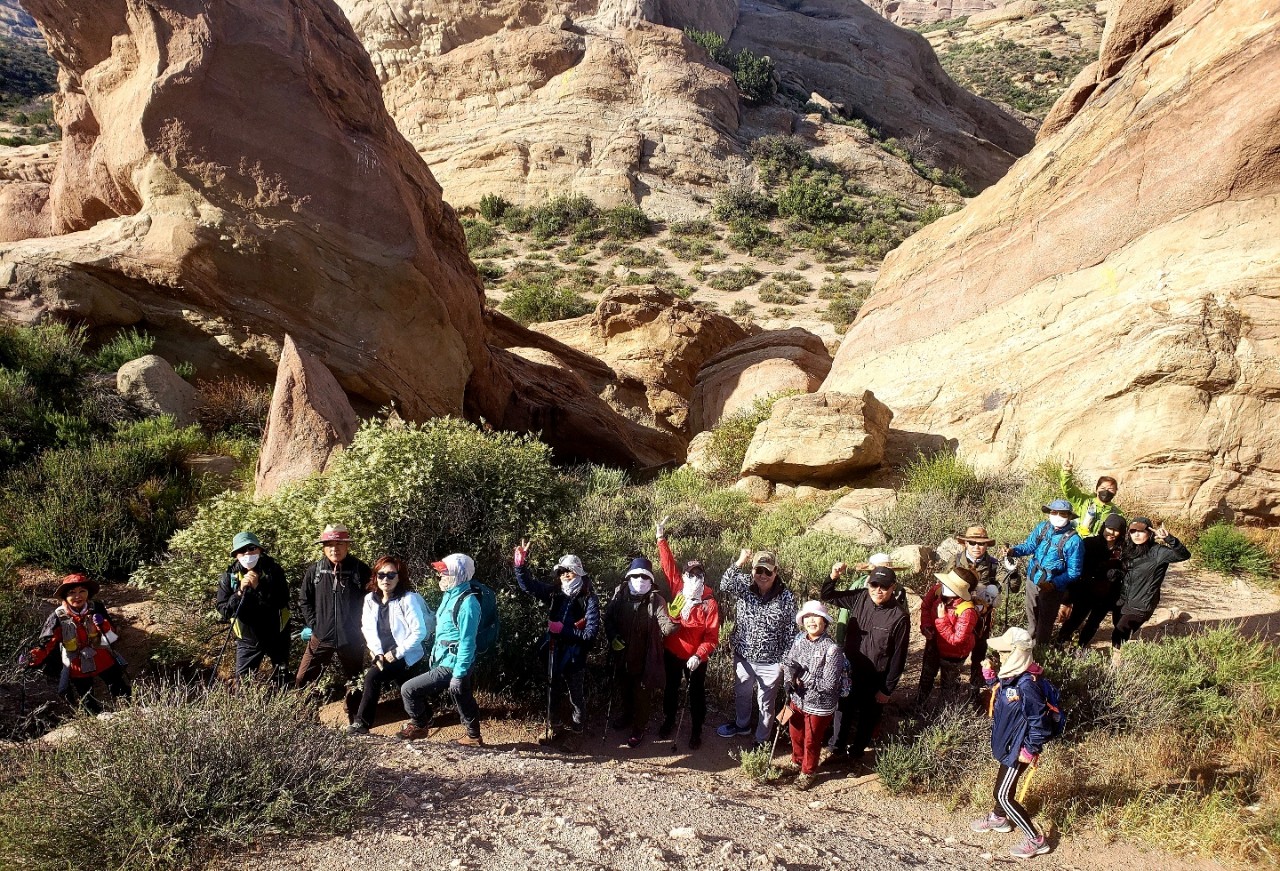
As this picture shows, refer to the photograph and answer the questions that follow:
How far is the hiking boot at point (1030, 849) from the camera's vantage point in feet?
14.1

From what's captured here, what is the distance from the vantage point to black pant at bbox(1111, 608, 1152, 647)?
598 cm

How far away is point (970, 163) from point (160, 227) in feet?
146

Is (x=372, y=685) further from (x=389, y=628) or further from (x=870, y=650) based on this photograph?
(x=870, y=650)

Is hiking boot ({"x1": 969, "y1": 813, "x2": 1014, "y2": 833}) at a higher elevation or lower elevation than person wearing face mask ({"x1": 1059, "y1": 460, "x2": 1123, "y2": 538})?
lower

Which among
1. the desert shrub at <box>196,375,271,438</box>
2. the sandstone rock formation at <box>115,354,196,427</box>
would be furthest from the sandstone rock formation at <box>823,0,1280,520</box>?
the sandstone rock formation at <box>115,354,196,427</box>

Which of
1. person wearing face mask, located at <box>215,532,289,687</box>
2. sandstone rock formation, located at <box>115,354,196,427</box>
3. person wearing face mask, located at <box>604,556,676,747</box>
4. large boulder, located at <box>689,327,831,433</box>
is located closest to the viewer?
person wearing face mask, located at <box>215,532,289,687</box>

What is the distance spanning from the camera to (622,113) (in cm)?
3438

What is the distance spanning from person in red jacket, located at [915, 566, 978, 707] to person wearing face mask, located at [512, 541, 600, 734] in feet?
8.37

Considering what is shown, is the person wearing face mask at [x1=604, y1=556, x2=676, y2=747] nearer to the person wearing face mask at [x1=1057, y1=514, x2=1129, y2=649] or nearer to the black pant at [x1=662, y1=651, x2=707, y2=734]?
the black pant at [x1=662, y1=651, x2=707, y2=734]

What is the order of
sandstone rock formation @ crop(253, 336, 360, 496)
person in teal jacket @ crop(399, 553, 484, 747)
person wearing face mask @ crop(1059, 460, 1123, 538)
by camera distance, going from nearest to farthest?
person in teal jacket @ crop(399, 553, 484, 747) < person wearing face mask @ crop(1059, 460, 1123, 538) < sandstone rock formation @ crop(253, 336, 360, 496)

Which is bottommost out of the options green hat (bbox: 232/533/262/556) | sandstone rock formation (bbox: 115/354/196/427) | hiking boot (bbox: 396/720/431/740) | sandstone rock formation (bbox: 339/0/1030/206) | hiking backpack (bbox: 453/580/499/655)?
hiking boot (bbox: 396/720/431/740)

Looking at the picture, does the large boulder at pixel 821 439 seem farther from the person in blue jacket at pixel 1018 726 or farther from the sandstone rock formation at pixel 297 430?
the sandstone rock formation at pixel 297 430

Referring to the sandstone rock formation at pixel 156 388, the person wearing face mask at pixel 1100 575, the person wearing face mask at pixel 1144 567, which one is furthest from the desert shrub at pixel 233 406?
the person wearing face mask at pixel 1144 567

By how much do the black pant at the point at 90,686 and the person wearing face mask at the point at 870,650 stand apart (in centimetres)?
511
